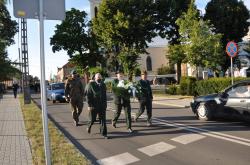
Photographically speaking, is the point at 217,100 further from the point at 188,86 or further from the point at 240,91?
the point at 188,86

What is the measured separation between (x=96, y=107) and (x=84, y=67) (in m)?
59.8

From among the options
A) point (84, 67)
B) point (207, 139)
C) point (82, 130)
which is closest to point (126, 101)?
point (82, 130)

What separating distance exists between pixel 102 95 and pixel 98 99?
0.17 m

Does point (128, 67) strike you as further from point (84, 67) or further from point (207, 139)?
point (207, 139)

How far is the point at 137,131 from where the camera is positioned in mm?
12117

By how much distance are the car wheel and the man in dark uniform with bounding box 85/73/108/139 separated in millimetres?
4297

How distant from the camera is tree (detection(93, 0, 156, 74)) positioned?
4700 centimetres

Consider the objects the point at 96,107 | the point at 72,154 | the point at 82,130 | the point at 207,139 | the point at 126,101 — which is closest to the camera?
the point at 72,154

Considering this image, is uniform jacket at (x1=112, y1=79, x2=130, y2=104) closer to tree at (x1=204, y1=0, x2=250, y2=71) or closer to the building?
tree at (x1=204, y1=0, x2=250, y2=71)

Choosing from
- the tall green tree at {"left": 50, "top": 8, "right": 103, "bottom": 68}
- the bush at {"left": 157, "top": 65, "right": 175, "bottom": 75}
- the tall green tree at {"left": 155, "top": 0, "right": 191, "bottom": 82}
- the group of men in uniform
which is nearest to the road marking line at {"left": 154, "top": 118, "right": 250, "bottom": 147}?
the group of men in uniform

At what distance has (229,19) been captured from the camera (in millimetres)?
47562

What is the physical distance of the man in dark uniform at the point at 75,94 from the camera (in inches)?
557

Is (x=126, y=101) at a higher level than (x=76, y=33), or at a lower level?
lower

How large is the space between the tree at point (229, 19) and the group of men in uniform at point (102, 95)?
3529 centimetres
